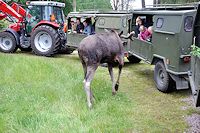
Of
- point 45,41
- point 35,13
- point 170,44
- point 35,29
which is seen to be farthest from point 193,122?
point 35,13

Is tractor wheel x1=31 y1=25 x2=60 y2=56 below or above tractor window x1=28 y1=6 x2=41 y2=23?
below

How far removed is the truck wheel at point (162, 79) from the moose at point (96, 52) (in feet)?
4.30

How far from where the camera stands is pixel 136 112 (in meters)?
7.18

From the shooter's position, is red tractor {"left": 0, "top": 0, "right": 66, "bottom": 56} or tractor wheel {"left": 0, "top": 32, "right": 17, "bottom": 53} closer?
red tractor {"left": 0, "top": 0, "right": 66, "bottom": 56}

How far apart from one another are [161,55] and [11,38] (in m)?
8.22

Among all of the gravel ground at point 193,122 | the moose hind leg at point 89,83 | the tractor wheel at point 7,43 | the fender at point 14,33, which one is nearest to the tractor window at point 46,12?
the fender at point 14,33

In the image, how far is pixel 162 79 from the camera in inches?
355

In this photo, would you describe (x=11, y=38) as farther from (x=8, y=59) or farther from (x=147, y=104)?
(x=147, y=104)

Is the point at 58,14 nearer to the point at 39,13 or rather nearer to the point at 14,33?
the point at 39,13

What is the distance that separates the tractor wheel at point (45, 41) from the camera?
45.5 feet

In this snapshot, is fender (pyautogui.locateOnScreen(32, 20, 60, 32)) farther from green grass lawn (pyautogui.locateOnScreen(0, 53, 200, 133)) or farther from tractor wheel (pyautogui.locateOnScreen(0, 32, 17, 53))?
green grass lawn (pyautogui.locateOnScreen(0, 53, 200, 133))

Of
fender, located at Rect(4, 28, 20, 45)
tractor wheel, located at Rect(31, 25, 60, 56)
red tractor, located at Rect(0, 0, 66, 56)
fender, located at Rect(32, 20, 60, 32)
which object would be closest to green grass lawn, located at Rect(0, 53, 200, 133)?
tractor wheel, located at Rect(31, 25, 60, 56)

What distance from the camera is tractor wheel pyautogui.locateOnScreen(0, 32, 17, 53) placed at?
48.8ft

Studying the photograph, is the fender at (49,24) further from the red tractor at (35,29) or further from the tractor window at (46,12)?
the tractor window at (46,12)
